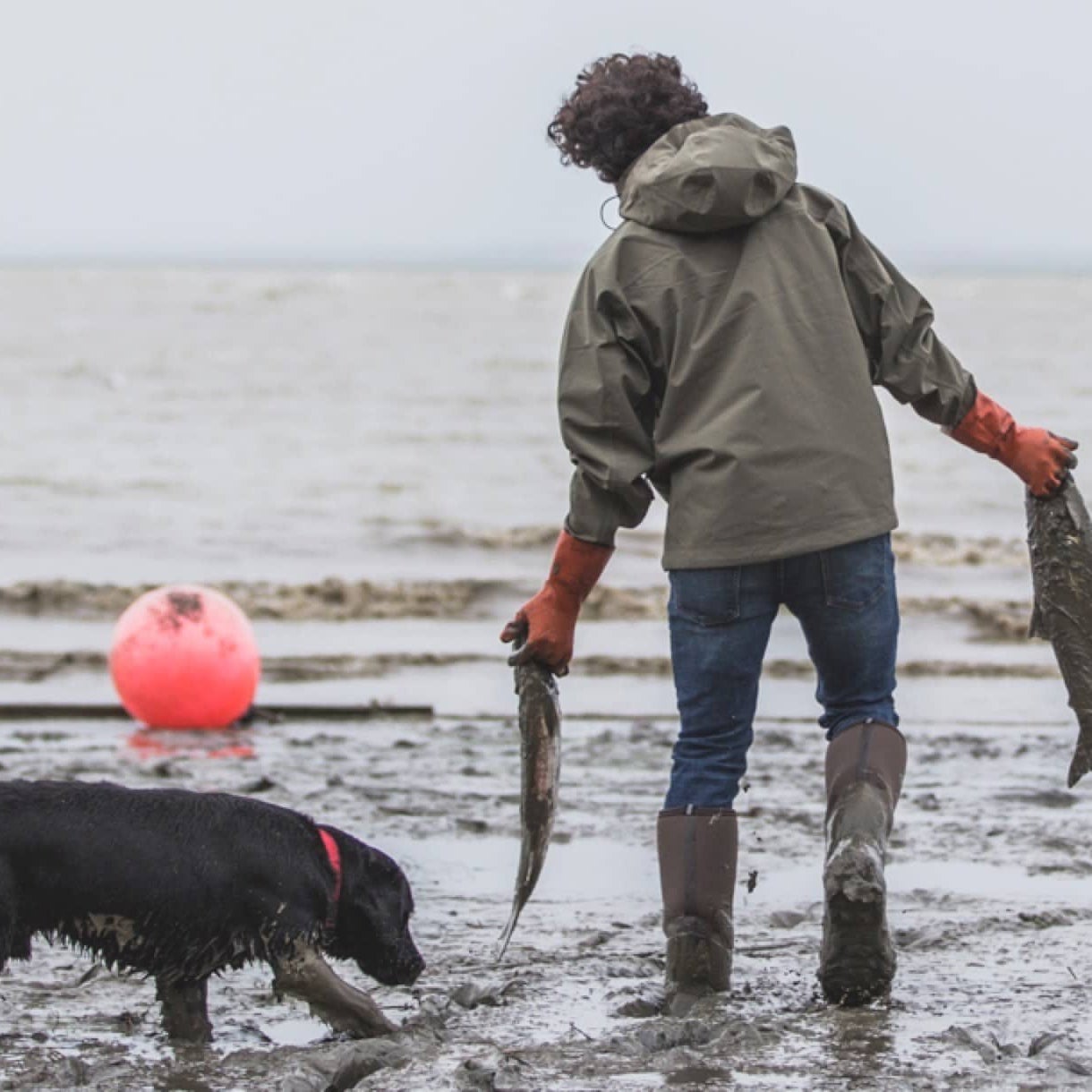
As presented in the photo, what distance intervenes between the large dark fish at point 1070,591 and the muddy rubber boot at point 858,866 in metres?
0.58

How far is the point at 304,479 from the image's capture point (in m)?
21.5

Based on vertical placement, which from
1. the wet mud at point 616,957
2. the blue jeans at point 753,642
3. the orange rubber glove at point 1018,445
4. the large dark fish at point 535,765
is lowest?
the wet mud at point 616,957

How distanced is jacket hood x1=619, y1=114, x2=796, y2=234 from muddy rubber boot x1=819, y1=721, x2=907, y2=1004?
123cm

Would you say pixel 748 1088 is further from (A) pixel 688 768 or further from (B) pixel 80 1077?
(B) pixel 80 1077

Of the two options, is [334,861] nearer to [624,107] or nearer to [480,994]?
[480,994]

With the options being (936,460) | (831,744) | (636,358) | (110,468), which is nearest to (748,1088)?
(831,744)

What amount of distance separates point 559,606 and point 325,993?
101 centimetres

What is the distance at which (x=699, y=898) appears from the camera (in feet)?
14.4

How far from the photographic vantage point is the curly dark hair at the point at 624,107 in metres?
4.28

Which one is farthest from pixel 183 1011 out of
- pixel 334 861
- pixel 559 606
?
pixel 559 606

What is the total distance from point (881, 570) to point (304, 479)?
1760 centimetres

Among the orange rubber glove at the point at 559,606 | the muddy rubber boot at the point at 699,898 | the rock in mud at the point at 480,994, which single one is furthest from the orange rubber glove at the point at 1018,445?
the rock in mud at the point at 480,994

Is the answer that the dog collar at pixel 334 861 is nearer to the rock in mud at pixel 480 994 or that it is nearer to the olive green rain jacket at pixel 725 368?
the rock in mud at pixel 480 994

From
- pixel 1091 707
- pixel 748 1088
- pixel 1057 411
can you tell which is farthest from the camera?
pixel 1057 411
